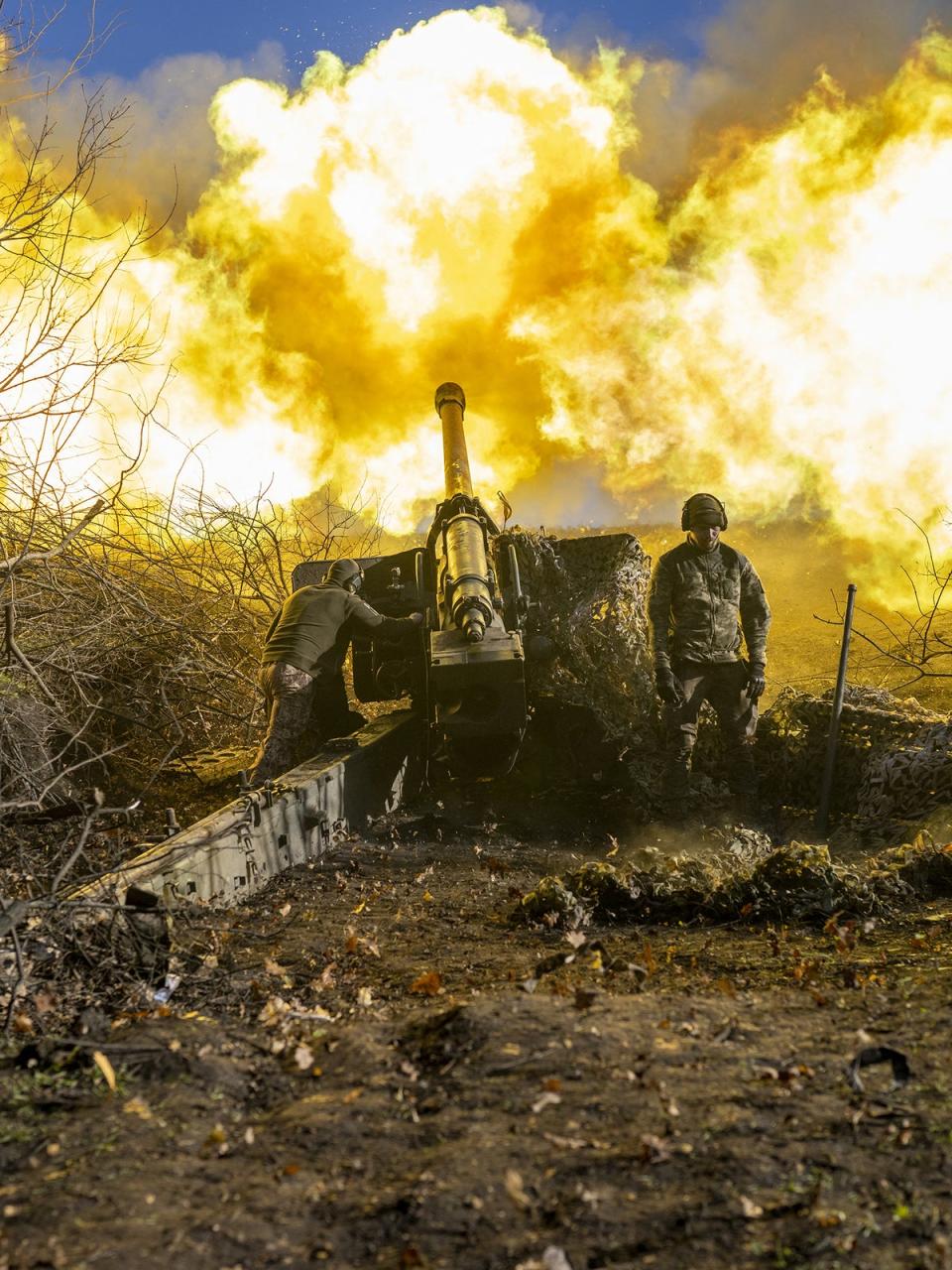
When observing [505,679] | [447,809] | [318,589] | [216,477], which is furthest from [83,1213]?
[216,477]

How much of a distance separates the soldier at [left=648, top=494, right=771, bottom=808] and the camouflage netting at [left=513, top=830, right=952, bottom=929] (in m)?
2.14

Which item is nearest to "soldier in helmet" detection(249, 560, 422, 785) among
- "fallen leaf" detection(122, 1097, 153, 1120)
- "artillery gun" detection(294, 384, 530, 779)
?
"artillery gun" detection(294, 384, 530, 779)

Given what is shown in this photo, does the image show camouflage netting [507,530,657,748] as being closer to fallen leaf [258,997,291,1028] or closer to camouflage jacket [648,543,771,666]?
Answer: camouflage jacket [648,543,771,666]

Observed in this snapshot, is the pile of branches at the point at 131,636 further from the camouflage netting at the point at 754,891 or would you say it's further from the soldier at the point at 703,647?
the soldier at the point at 703,647

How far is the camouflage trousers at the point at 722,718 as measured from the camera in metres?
7.54

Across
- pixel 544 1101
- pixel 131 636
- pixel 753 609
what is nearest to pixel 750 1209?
pixel 544 1101

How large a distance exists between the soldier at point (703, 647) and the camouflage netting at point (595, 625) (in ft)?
3.41

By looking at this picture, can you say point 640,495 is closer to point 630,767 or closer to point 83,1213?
point 630,767

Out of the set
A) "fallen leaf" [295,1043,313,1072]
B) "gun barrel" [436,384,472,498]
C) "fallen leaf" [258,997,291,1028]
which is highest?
"gun barrel" [436,384,472,498]

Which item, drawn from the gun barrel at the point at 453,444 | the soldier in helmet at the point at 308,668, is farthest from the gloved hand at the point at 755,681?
the gun barrel at the point at 453,444

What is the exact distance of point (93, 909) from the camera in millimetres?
3881

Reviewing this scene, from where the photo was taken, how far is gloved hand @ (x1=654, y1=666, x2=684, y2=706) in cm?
750

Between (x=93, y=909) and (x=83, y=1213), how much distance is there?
1.71m

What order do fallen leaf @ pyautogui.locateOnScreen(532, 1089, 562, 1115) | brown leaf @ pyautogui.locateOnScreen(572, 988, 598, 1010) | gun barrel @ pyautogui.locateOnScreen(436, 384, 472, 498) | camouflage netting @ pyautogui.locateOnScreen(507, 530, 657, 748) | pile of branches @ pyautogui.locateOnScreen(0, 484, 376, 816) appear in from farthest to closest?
gun barrel @ pyautogui.locateOnScreen(436, 384, 472, 498) < camouflage netting @ pyautogui.locateOnScreen(507, 530, 657, 748) < pile of branches @ pyautogui.locateOnScreen(0, 484, 376, 816) < brown leaf @ pyautogui.locateOnScreen(572, 988, 598, 1010) < fallen leaf @ pyautogui.locateOnScreen(532, 1089, 562, 1115)
